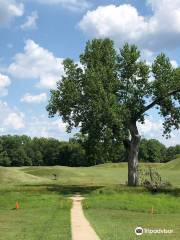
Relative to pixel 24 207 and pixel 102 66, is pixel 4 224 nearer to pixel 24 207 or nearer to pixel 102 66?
pixel 24 207

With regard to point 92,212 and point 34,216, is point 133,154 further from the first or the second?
point 34,216

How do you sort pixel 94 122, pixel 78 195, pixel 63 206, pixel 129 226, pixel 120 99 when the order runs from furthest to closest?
pixel 120 99 → pixel 94 122 → pixel 78 195 → pixel 63 206 → pixel 129 226

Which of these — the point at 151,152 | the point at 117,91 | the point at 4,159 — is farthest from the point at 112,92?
the point at 151,152

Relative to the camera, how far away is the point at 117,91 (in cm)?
5528

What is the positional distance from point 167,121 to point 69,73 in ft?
36.6

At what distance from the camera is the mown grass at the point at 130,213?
23.5 metres

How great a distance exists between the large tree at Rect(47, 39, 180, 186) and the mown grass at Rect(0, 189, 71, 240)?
9.47m

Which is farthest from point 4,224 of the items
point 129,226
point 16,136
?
point 16,136

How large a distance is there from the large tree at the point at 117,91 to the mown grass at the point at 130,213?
7638 millimetres

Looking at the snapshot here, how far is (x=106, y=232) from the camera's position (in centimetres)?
2322

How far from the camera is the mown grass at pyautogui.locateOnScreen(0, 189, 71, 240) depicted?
76.0ft

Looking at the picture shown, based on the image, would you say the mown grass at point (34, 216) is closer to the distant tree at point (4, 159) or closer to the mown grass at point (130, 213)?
the mown grass at point (130, 213)

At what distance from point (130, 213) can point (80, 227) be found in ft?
35.1

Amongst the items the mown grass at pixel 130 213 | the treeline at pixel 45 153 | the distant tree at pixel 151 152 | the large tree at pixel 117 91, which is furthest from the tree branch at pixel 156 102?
the distant tree at pixel 151 152
